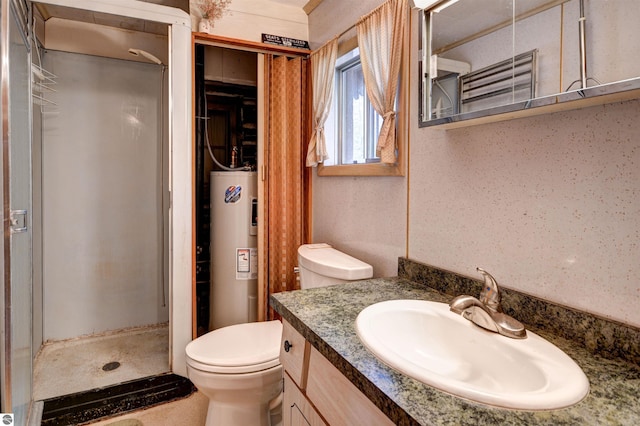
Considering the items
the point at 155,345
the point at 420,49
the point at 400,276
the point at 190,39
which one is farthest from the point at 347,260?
the point at 155,345

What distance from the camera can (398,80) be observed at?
1.52 metres

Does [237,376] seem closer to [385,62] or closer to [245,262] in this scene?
[245,262]

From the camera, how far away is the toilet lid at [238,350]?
1510 mm

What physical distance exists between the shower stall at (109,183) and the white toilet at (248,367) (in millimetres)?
618

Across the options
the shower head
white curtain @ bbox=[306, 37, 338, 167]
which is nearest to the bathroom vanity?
white curtain @ bbox=[306, 37, 338, 167]

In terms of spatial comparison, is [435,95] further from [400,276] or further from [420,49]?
[400,276]

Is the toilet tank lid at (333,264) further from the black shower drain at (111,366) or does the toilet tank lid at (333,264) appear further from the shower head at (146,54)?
the shower head at (146,54)

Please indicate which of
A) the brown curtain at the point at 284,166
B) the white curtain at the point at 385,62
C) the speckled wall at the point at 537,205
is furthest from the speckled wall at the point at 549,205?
the brown curtain at the point at 284,166

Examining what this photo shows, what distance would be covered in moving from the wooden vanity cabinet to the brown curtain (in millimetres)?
1243

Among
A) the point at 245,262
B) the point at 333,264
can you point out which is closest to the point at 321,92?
the point at 333,264

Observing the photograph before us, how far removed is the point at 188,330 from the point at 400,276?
1386 mm

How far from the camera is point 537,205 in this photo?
98 centimetres

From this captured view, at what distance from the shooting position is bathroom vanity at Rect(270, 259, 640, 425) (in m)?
0.60

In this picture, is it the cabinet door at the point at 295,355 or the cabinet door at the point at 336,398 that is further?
the cabinet door at the point at 295,355
